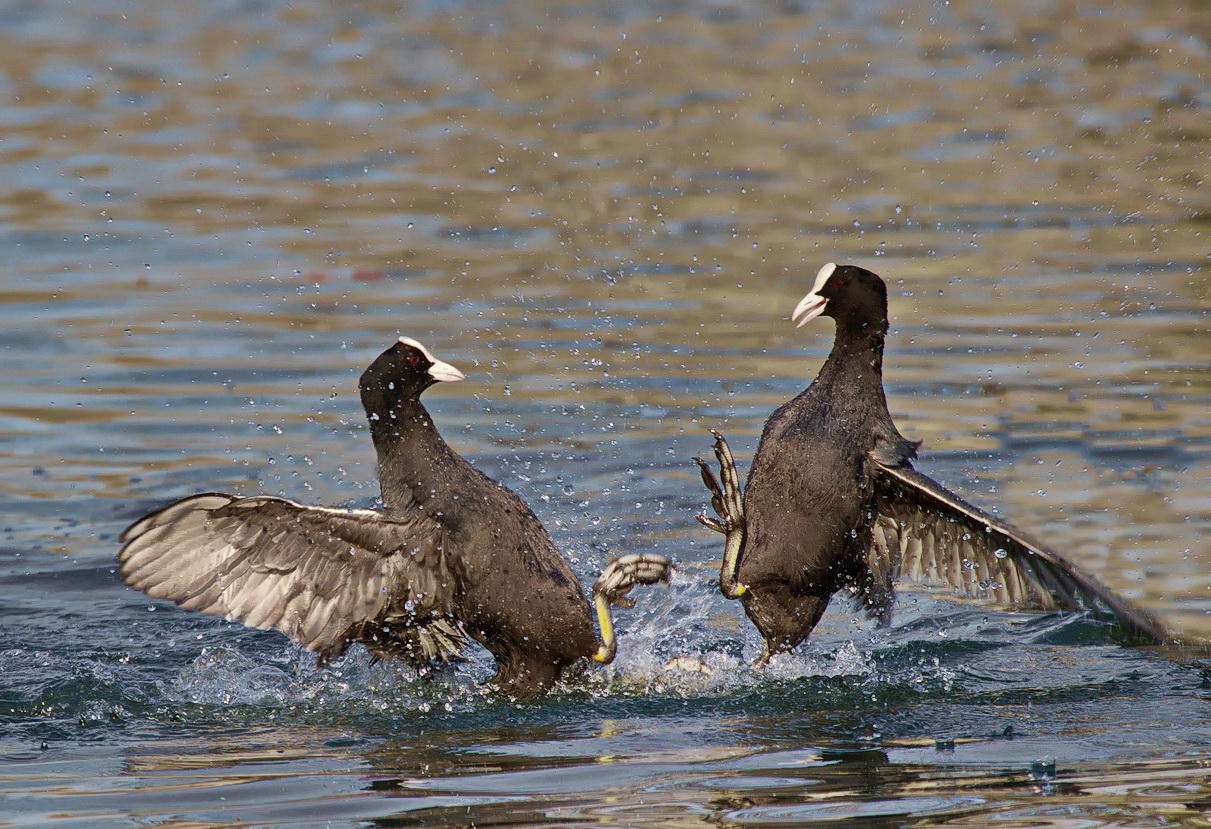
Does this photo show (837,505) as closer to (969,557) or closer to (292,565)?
(969,557)

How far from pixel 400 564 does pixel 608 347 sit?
3.46 meters

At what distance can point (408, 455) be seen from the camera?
4625 millimetres

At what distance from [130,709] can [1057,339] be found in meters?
4.97

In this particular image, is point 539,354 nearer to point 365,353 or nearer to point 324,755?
point 365,353

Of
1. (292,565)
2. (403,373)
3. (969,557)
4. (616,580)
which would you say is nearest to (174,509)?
(292,565)

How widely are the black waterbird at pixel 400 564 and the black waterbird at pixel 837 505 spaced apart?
340 mm

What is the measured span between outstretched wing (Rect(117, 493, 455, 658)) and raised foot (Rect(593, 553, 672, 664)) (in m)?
0.44

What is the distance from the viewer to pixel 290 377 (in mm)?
7695

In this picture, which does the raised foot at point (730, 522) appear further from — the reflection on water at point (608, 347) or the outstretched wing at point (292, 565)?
the outstretched wing at point (292, 565)

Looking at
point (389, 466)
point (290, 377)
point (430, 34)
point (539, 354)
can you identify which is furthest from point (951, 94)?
point (389, 466)

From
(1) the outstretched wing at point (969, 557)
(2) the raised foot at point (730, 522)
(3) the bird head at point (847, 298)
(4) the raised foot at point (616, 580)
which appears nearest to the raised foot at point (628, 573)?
(4) the raised foot at point (616, 580)

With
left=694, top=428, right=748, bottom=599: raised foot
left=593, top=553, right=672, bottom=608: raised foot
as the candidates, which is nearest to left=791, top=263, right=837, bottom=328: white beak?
left=694, top=428, right=748, bottom=599: raised foot

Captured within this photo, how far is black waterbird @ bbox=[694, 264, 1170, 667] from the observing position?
15.9 feet

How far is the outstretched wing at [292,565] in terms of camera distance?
14.5ft
